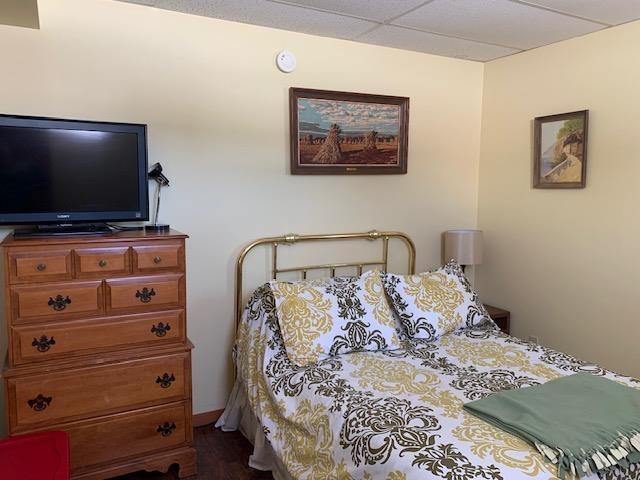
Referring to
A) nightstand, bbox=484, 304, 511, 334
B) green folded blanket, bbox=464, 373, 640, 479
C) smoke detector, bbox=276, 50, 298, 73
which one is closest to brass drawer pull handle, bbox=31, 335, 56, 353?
green folded blanket, bbox=464, 373, 640, 479

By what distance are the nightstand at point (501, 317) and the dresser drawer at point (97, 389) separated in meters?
2.17

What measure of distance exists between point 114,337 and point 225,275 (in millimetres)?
839

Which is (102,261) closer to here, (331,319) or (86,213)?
(86,213)

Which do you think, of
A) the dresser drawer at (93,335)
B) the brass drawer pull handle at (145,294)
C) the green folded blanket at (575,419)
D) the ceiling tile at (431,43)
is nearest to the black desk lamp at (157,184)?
the brass drawer pull handle at (145,294)

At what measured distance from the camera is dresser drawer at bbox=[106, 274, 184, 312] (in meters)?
2.20

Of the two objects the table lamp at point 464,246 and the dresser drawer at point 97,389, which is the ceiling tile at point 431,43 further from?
the dresser drawer at point 97,389

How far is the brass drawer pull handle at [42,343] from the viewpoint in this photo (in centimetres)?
206

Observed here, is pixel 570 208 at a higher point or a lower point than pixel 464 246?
higher

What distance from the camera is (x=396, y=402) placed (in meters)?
1.96

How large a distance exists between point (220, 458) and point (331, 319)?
37.5 inches

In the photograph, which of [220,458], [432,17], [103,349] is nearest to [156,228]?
[103,349]

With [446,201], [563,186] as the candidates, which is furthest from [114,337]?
[563,186]

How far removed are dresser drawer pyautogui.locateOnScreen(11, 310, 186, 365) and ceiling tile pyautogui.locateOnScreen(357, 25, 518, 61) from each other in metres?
2.01

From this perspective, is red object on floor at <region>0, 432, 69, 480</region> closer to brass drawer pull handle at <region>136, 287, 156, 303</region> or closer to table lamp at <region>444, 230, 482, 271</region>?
brass drawer pull handle at <region>136, 287, 156, 303</region>
